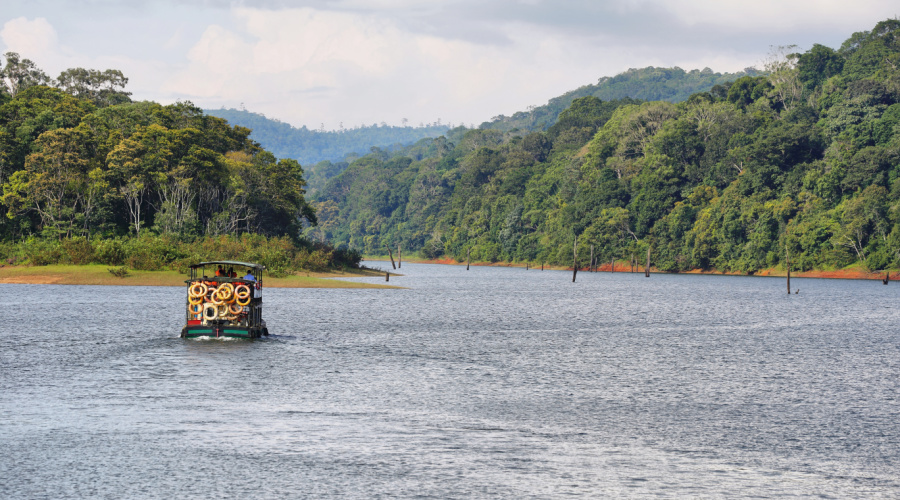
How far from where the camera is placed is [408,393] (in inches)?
1099

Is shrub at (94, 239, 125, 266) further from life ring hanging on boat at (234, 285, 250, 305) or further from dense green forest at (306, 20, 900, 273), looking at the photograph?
dense green forest at (306, 20, 900, 273)

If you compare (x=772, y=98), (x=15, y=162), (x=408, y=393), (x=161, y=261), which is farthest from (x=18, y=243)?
(x=772, y=98)

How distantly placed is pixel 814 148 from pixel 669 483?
15184 centimetres

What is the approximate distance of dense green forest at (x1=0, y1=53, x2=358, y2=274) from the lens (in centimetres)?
9231

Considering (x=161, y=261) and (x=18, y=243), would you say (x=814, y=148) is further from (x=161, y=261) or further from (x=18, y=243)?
(x=18, y=243)

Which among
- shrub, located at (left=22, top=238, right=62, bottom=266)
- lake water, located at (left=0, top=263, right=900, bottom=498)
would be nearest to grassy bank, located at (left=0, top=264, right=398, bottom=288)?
shrub, located at (left=22, top=238, right=62, bottom=266)

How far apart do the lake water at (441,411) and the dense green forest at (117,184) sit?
43702 millimetres

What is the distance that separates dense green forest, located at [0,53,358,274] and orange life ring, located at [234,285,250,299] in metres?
53.0

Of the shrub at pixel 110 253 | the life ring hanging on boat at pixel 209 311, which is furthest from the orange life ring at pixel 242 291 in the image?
the shrub at pixel 110 253

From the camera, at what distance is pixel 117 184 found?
102 meters

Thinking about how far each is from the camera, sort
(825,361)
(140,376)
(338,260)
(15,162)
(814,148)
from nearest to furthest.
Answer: (140,376)
(825,361)
(15,162)
(338,260)
(814,148)

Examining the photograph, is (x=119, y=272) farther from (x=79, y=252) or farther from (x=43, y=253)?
(x=43, y=253)

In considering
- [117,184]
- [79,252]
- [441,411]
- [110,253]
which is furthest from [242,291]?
[117,184]

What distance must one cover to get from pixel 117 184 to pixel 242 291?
70542 mm
